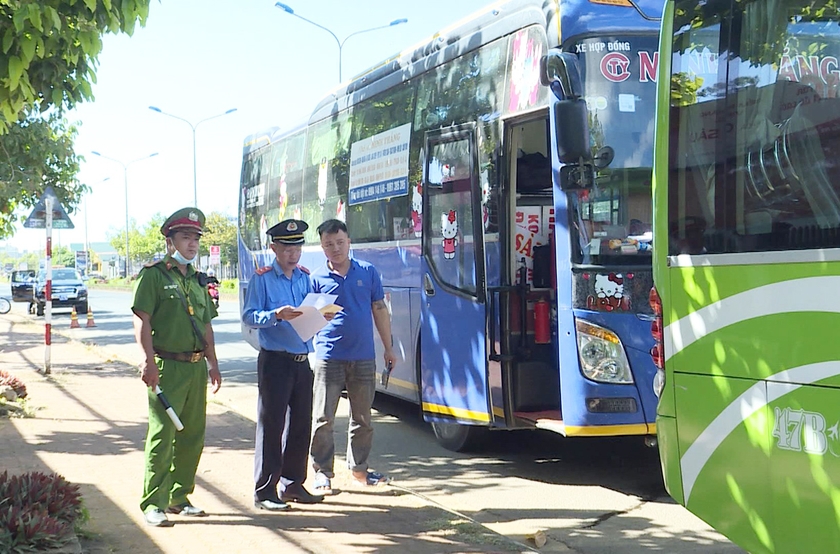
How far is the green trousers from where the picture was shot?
6102mm

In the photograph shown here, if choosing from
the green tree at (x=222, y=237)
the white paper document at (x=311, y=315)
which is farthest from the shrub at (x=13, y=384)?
the green tree at (x=222, y=237)

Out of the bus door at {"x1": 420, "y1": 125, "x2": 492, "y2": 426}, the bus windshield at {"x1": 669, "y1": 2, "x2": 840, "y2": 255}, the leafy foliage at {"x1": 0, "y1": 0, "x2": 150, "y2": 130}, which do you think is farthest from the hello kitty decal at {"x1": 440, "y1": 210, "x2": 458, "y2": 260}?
the bus windshield at {"x1": 669, "y1": 2, "x2": 840, "y2": 255}

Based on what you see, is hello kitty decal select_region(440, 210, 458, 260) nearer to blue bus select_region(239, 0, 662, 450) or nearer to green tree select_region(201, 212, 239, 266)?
blue bus select_region(239, 0, 662, 450)

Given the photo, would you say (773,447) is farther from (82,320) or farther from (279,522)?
(82,320)

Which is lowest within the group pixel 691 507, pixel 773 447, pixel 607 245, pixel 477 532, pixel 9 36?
pixel 477 532

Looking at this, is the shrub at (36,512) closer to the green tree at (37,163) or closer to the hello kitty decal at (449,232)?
the hello kitty decal at (449,232)

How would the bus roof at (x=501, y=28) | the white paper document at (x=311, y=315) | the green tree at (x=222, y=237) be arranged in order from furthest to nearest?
the green tree at (x=222, y=237)
the bus roof at (x=501, y=28)
the white paper document at (x=311, y=315)

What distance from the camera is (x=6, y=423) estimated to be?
10391 mm

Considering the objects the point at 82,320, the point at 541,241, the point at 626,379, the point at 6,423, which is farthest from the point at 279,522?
the point at 82,320

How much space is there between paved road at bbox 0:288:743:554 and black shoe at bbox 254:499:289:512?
119 cm

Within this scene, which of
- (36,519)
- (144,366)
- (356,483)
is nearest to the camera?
(36,519)

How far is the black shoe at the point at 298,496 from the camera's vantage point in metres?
6.84

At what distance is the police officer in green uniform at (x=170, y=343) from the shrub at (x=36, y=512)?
51 centimetres

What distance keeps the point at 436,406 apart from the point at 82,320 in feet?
90.1
